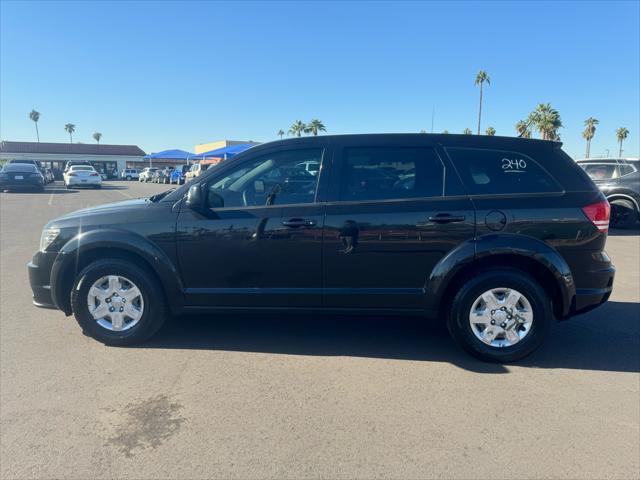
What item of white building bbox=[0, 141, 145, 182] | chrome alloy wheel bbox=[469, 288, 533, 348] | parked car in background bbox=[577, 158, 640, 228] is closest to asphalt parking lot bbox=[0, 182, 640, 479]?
chrome alloy wheel bbox=[469, 288, 533, 348]

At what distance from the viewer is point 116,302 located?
4.05m

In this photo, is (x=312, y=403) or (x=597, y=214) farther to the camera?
(x=597, y=214)

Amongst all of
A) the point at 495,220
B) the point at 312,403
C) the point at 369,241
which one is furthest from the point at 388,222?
the point at 312,403

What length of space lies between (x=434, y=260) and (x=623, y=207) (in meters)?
10.4

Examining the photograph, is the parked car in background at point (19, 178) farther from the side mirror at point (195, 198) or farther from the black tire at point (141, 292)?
the side mirror at point (195, 198)

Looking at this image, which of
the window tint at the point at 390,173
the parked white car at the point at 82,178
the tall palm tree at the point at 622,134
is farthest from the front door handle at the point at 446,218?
the tall palm tree at the point at 622,134

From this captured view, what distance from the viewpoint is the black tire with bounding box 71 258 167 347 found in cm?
397

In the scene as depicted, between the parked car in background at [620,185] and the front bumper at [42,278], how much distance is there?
461 inches

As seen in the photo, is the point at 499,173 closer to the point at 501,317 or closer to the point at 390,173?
the point at 390,173

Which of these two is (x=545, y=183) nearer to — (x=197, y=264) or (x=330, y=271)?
(x=330, y=271)

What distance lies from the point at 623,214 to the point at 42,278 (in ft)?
42.4

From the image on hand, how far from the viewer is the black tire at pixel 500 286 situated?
12.3 feet

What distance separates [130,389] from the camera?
335 centimetres

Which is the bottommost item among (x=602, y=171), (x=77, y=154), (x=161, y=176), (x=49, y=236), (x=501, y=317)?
(x=501, y=317)
